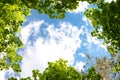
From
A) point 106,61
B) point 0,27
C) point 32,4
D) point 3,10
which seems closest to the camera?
point 32,4

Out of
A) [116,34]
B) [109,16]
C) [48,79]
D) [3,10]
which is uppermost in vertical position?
[3,10]

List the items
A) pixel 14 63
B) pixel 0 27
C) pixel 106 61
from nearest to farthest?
pixel 0 27 → pixel 14 63 → pixel 106 61

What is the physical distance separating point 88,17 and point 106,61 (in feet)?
47.2

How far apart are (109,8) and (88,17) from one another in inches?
108

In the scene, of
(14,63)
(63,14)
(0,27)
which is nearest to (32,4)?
(63,14)

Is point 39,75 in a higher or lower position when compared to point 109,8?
lower

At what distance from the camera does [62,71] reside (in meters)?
16.9

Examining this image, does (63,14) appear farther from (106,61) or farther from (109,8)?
(106,61)

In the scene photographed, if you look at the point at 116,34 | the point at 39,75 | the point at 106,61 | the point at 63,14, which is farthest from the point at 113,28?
the point at 106,61

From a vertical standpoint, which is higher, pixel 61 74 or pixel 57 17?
pixel 57 17

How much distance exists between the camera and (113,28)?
14.6 meters

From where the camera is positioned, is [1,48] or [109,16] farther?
[1,48]

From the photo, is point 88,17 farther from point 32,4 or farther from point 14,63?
point 14,63

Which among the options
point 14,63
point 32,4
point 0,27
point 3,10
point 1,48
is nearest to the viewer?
point 32,4
